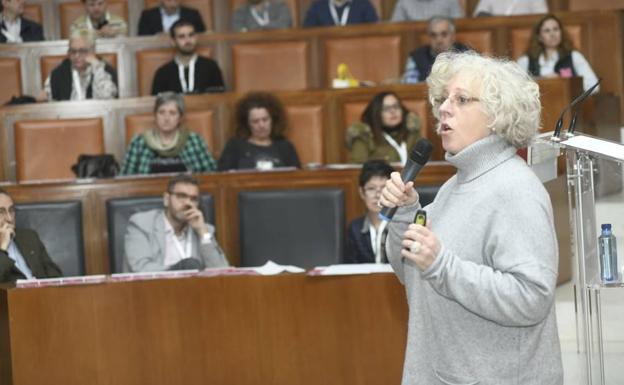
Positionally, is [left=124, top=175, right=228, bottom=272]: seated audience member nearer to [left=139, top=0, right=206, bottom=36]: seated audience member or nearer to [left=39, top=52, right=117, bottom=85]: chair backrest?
[left=39, top=52, right=117, bottom=85]: chair backrest

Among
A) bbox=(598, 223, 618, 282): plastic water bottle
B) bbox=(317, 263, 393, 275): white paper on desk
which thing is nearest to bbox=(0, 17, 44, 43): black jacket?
bbox=(317, 263, 393, 275): white paper on desk

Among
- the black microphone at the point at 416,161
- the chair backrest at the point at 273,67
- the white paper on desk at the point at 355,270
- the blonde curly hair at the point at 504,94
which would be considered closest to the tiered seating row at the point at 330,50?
the chair backrest at the point at 273,67

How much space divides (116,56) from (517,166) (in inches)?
205

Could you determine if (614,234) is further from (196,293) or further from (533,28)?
(533,28)

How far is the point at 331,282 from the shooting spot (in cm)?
362

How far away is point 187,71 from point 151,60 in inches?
12.2

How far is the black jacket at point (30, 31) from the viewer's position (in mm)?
7637

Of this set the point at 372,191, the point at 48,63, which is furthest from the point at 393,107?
the point at 48,63

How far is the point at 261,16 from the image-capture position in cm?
761

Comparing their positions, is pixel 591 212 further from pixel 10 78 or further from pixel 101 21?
pixel 101 21

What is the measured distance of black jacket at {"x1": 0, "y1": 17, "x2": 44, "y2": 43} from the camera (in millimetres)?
7637

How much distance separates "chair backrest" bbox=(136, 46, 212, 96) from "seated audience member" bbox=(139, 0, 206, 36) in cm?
72

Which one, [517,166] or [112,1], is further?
[112,1]

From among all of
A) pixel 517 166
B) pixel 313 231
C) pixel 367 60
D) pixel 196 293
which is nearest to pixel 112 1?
pixel 367 60
